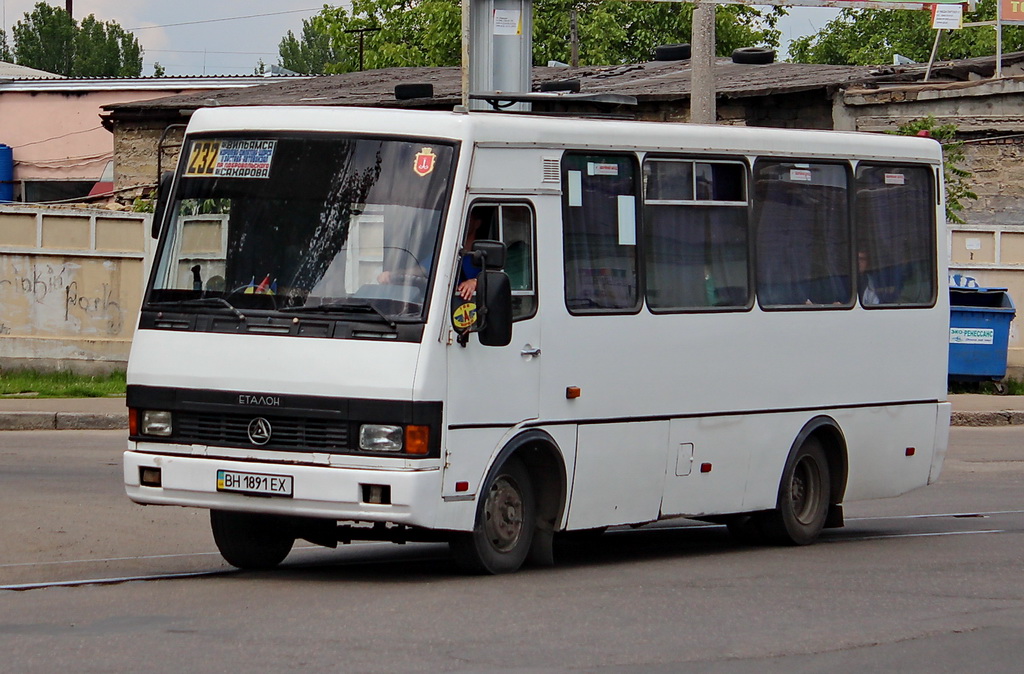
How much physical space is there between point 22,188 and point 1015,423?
134 feet

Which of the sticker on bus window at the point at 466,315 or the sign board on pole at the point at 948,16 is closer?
the sticker on bus window at the point at 466,315

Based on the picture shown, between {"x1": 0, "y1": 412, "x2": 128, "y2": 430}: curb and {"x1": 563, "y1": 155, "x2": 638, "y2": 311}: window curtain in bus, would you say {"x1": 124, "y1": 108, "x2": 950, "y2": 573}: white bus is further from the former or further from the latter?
{"x1": 0, "y1": 412, "x2": 128, "y2": 430}: curb

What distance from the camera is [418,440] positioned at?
8.42 metres

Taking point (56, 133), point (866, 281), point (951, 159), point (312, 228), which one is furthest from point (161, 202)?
point (56, 133)

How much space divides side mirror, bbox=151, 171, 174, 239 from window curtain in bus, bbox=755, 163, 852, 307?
3.81 m

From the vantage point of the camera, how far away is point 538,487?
952cm

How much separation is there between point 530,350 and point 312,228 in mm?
1370

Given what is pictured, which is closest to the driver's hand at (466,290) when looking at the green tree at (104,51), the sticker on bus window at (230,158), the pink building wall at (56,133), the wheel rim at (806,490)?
the sticker on bus window at (230,158)

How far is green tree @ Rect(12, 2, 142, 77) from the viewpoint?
12250cm

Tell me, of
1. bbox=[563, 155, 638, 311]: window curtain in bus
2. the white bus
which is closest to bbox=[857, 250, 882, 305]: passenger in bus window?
the white bus

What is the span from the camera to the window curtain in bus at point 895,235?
471 inches

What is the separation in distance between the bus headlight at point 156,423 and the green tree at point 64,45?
388ft

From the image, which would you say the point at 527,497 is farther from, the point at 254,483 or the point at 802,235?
the point at 802,235

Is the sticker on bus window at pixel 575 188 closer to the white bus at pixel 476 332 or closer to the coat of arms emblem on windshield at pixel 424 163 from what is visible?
the white bus at pixel 476 332
